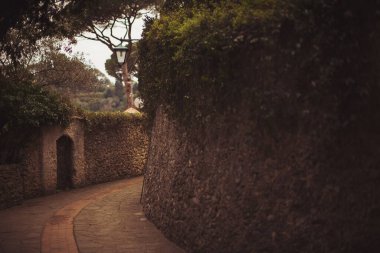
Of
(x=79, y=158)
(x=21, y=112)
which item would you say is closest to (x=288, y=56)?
(x=21, y=112)

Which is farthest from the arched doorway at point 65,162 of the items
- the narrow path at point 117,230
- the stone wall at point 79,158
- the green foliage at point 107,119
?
the narrow path at point 117,230

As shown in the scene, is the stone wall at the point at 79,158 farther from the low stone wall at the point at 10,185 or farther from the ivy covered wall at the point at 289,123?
the ivy covered wall at the point at 289,123

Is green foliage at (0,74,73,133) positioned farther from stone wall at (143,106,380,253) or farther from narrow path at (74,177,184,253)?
stone wall at (143,106,380,253)

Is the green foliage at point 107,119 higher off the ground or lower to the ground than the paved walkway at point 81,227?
higher

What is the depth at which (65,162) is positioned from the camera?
15.1 meters

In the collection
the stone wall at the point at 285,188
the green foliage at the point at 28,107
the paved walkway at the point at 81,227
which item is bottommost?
the paved walkway at the point at 81,227

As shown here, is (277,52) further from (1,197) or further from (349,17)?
(1,197)

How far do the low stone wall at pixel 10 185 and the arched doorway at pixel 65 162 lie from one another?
3482mm

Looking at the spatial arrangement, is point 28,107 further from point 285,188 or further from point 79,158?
point 285,188

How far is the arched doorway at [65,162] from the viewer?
14883mm

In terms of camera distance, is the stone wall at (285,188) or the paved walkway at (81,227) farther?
the paved walkway at (81,227)

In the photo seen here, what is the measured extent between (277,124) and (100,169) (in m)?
12.2

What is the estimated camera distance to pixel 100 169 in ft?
53.7

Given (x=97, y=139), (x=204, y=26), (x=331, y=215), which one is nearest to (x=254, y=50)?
(x=204, y=26)
